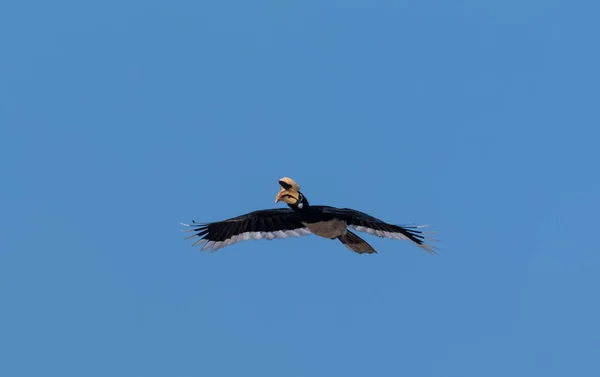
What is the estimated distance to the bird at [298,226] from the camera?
136 feet

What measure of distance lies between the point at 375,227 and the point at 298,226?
3.71 meters

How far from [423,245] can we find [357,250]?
3.21m

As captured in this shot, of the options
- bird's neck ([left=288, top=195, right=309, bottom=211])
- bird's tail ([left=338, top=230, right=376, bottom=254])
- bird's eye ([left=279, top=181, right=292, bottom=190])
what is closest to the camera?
bird's eye ([left=279, top=181, right=292, bottom=190])

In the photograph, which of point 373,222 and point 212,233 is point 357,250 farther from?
point 212,233

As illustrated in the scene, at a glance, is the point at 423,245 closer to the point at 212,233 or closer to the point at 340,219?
the point at 340,219

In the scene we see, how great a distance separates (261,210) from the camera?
43656mm

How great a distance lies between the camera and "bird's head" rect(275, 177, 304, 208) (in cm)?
4091

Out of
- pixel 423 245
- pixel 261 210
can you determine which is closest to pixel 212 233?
pixel 261 210

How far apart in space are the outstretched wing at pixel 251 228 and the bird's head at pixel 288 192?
240 cm

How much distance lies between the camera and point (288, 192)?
41.0m

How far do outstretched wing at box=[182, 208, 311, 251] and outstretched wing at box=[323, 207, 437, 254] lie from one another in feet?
7.88

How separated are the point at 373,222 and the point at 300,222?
3.39m

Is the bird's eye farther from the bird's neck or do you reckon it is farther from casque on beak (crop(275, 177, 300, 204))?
the bird's neck

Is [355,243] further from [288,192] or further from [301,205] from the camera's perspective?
[288,192]
